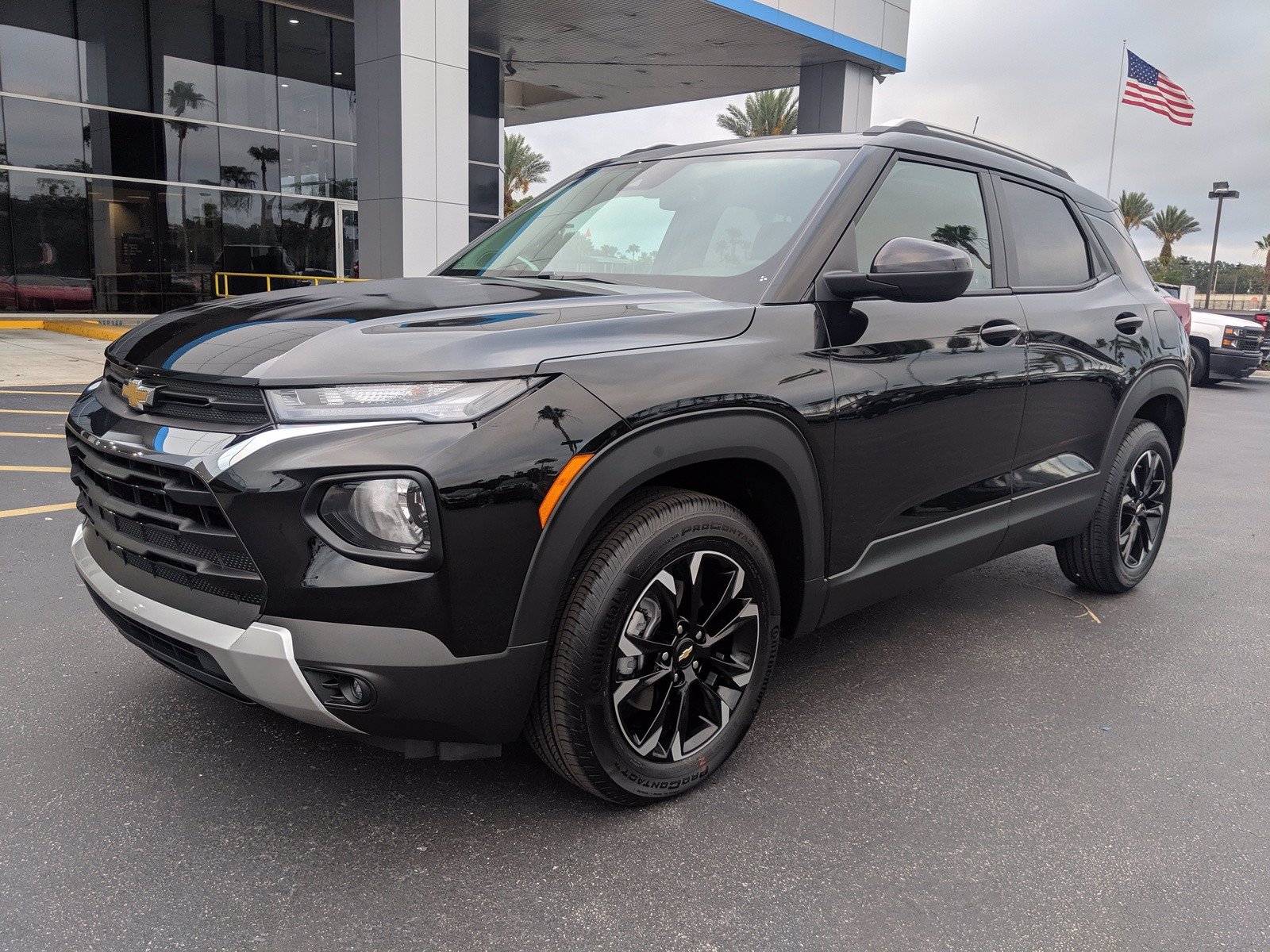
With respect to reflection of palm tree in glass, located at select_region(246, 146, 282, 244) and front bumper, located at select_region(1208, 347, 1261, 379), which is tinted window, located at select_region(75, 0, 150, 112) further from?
front bumper, located at select_region(1208, 347, 1261, 379)

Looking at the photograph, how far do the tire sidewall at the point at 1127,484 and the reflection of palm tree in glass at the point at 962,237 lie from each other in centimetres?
134

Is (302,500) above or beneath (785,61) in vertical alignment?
beneath

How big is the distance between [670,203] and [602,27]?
1708 cm

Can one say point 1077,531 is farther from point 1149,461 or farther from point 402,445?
point 402,445

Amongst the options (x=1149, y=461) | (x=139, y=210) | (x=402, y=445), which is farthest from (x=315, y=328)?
(x=139, y=210)

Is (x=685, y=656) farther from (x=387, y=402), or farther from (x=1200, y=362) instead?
(x=1200, y=362)

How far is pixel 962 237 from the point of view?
3.46 meters

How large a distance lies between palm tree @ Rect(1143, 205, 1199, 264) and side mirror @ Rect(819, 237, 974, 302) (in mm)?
65231

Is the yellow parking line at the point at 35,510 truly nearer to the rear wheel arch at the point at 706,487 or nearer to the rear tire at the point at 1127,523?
the rear wheel arch at the point at 706,487

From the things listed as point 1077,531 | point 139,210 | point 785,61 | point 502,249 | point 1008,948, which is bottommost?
point 1008,948

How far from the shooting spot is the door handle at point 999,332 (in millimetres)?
3320

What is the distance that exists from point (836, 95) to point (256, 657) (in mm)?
20533

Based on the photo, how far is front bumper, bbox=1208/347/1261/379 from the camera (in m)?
16.2

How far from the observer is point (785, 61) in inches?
809
